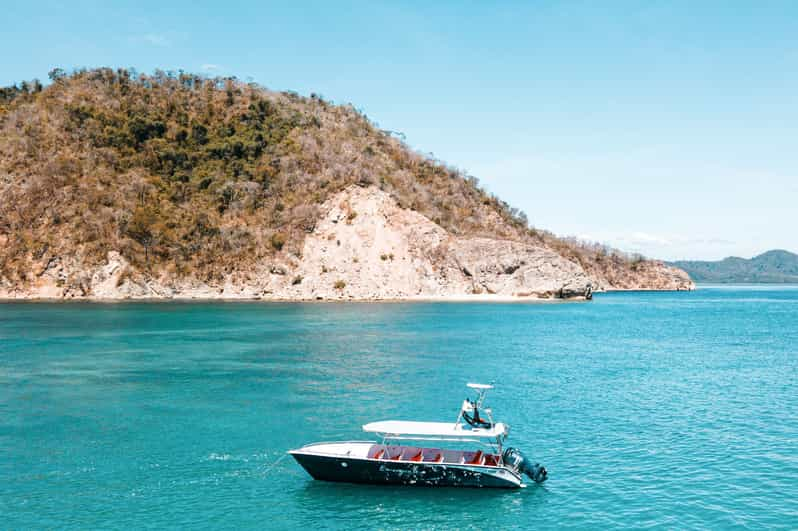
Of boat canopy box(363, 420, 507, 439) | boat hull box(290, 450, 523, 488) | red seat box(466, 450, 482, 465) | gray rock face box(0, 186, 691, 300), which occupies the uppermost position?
gray rock face box(0, 186, 691, 300)

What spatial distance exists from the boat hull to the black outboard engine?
0.63 metres

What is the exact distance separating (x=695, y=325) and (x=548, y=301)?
Result: 188 feet

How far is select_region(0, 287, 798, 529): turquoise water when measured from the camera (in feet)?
92.0

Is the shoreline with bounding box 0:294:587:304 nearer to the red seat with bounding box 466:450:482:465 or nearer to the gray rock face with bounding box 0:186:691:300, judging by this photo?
the gray rock face with bounding box 0:186:691:300

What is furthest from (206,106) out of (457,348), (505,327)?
(457,348)

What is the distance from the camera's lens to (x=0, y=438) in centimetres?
3722

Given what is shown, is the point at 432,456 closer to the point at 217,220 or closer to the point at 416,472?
the point at 416,472

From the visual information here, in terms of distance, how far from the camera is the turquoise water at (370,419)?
28.0 meters

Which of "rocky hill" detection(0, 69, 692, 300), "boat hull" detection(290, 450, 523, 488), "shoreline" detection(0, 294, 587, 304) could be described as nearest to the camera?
"boat hull" detection(290, 450, 523, 488)

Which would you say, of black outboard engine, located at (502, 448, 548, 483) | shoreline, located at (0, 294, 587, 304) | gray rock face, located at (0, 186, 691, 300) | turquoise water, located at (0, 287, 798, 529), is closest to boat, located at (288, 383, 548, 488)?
black outboard engine, located at (502, 448, 548, 483)

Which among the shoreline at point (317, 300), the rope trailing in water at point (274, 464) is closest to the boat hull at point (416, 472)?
the rope trailing in water at point (274, 464)

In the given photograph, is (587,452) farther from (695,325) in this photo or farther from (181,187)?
(181,187)

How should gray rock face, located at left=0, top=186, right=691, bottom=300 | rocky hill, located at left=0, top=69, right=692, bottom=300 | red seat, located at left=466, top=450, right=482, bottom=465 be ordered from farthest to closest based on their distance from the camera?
rocky hill, located at left=0, top=69, right=692, bottom=300 → gray rock face, located at left=0, top=186, right=691, bottom=300 → red seat, located at left=466, top=450, right=482, bottom=465

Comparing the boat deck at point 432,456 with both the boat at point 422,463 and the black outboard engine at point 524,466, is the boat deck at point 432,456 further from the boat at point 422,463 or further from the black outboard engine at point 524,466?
the black outboard engine at point 524,466
